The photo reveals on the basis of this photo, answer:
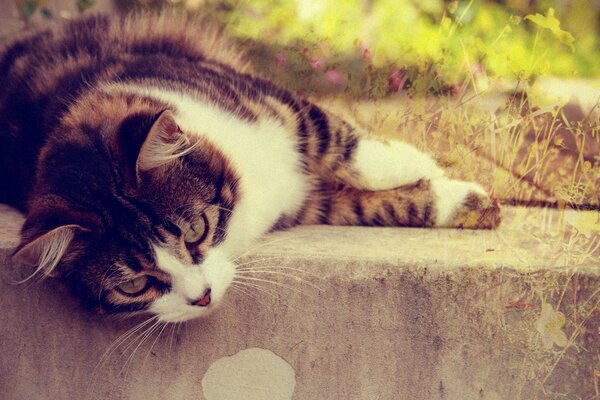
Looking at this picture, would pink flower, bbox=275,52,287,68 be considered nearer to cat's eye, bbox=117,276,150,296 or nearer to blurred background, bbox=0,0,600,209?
blurred background, bbox=0,0,600,209

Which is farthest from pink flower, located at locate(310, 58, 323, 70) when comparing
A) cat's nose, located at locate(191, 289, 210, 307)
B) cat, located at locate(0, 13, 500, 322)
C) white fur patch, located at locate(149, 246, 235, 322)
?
cat's nose, located at locate(191, 289, 210, 307)

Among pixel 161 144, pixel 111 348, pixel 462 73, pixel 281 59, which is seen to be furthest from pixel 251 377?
pixel 281 59

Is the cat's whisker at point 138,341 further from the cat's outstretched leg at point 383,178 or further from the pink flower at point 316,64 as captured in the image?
the pink flower at point 316,64

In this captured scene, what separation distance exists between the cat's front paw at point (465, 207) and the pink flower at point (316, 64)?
1.79 ft

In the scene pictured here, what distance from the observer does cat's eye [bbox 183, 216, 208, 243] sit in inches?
45.9

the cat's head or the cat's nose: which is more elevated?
the cat's head

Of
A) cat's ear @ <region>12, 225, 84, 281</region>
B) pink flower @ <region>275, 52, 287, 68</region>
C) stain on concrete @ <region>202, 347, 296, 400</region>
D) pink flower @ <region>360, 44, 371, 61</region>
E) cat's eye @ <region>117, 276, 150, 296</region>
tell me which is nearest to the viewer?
cat's ear @ <region>12, 225, 84, 281</region>

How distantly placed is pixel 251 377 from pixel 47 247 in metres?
0.51

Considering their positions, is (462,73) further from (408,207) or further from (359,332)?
(359,332)

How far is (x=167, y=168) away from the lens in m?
1.15

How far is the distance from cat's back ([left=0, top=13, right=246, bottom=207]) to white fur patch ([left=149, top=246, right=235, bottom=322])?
0.48 metres

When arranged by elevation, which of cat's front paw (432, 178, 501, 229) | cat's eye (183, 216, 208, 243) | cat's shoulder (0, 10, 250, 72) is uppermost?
cat's shoulder (0, 10, 250, 72)

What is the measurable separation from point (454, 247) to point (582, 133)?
38cm

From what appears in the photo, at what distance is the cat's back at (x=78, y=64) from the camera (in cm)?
142
